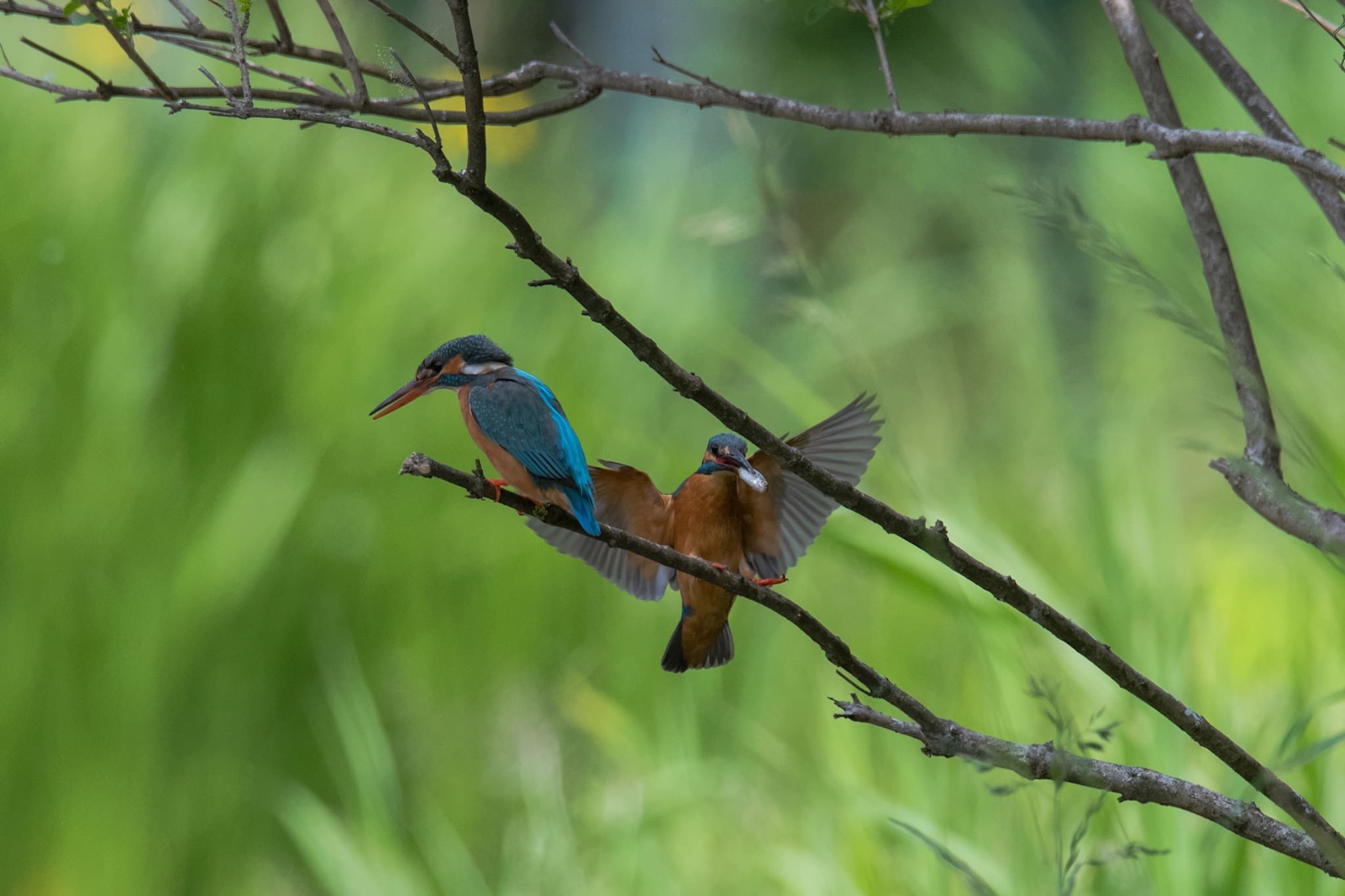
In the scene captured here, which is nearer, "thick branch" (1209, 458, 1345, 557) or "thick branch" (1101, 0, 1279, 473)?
"thick branch" (1209, 458, 1345, 557)

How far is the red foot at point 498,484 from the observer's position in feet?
1.88

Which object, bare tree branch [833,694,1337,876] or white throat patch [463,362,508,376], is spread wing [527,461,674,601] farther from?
bare tree branch [833,694,1337,876]

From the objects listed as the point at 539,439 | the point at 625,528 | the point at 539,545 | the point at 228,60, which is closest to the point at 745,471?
the point at 539,439

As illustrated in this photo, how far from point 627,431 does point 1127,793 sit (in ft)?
5.21

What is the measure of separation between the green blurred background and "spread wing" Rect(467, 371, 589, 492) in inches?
17.5

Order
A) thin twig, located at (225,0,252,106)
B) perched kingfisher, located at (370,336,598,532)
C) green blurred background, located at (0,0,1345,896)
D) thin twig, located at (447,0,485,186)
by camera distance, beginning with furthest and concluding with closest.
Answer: green blurred background, located at (0,0,1345,896) < perched kingfisher, located at (370,336,598,532) < thin twig, located at (225,0,252,106) < thin twig, located at (447,0,485,186)

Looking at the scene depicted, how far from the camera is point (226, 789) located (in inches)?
73.0

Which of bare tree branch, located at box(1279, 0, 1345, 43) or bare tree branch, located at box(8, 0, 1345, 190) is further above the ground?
bare tree branch, located at box(1279, 0, 1345, 43)

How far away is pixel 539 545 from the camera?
6.96 feet

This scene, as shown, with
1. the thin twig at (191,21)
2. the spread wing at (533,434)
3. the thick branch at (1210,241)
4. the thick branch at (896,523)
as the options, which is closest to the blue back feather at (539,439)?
the spread wing at (533,434)

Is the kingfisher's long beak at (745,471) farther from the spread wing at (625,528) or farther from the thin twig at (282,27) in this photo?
the thin twig at (282,27)

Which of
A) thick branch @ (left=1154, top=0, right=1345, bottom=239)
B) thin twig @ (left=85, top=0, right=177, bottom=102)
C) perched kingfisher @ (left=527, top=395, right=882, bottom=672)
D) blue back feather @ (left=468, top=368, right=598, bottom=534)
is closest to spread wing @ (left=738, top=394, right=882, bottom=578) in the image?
perched kingfisher @ (left=527, top=395, right=882, bottom=672)

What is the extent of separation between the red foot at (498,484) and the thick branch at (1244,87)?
44 cm

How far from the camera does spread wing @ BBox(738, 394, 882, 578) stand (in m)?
0.77
